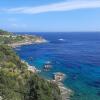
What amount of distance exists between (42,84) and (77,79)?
113 feet

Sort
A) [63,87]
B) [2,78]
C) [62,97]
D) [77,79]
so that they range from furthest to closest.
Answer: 1. [77,79]
2. [63,87]
3. [62,97]
4. [2,78]

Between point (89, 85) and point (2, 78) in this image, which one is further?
point (89, 85)

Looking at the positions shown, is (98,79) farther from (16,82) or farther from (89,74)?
(16,82)

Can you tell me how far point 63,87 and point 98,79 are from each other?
18129 millimetres

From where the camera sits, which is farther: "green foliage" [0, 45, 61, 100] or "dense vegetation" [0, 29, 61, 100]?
"green foliage" [0, 45, 61, 100]

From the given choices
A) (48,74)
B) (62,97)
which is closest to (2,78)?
(62,97)

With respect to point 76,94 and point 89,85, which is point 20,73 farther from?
point 89,85

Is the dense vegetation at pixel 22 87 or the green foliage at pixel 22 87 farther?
the green foliage at pixel 22 87

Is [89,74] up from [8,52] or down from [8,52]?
down

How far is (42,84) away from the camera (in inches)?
2729

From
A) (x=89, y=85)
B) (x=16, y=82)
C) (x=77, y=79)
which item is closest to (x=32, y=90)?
(x=16, y=82)

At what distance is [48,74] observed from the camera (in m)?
110

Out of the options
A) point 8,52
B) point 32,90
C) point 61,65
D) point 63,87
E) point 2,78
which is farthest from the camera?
point 61,65

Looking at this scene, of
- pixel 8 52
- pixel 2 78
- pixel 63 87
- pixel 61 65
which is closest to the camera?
pixel 2 78
